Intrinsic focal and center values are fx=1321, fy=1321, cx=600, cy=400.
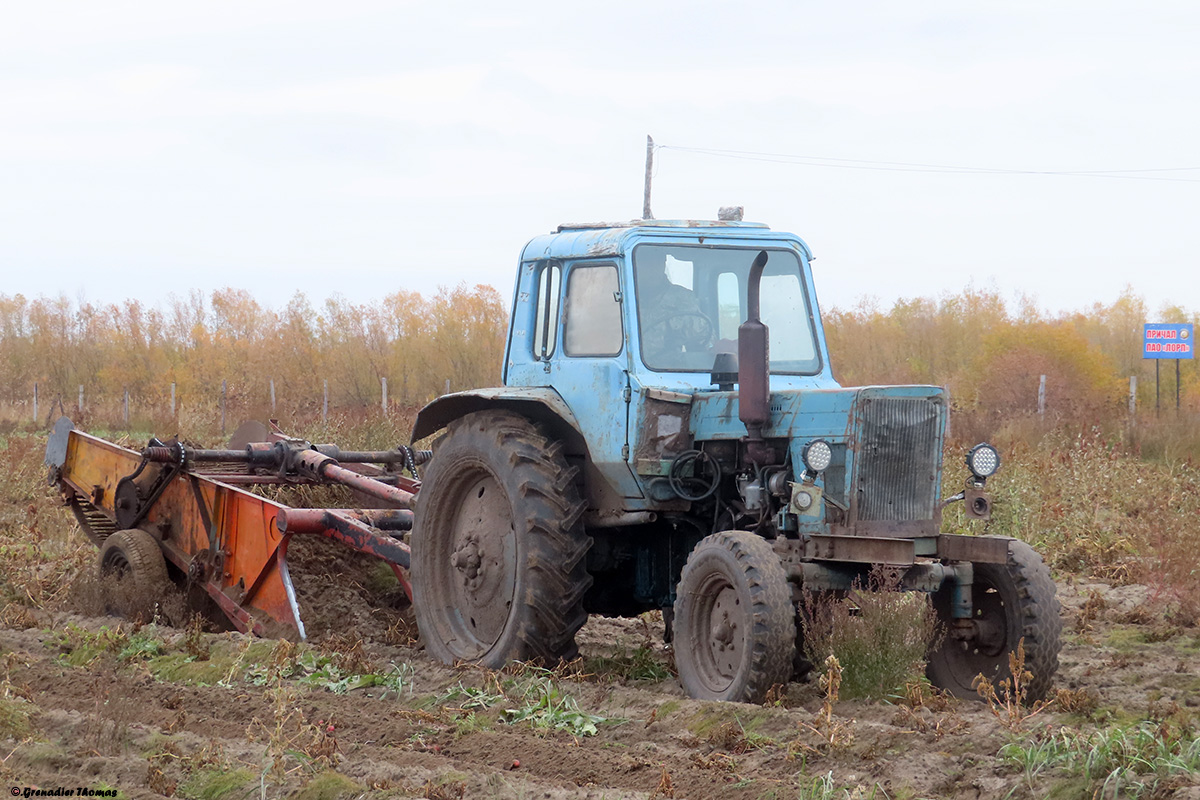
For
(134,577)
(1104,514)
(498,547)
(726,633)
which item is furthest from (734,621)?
(1104,514)

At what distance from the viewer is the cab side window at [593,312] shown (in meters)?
7.28

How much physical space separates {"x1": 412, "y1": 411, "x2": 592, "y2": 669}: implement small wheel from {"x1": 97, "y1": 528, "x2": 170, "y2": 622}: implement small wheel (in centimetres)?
218

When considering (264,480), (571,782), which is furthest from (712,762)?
(264,480)

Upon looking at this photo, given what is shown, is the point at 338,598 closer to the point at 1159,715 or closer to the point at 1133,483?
the point at 1159,715

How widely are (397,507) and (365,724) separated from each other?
3513mm

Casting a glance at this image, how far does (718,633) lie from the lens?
6391 mm

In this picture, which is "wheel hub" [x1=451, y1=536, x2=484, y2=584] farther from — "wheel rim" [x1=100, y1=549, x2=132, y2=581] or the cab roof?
"wheel rim" [x1=100, y1=549, x2=132, y2=581]

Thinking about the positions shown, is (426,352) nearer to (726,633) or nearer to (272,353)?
(272,353)

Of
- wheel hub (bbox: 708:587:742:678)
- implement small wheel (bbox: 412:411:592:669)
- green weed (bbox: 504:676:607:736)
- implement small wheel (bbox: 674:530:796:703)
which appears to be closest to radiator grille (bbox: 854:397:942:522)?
implement small wheel (bbox: 674:530:796:703)

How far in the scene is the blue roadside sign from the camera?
21.1 m

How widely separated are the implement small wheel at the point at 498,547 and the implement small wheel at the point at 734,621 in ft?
2.52

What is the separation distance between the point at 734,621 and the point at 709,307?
192cm

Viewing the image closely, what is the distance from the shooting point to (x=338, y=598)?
891 centimetres

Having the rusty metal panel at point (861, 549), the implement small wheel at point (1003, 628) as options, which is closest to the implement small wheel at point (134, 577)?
the rusty metal panel at point (861, 549)
